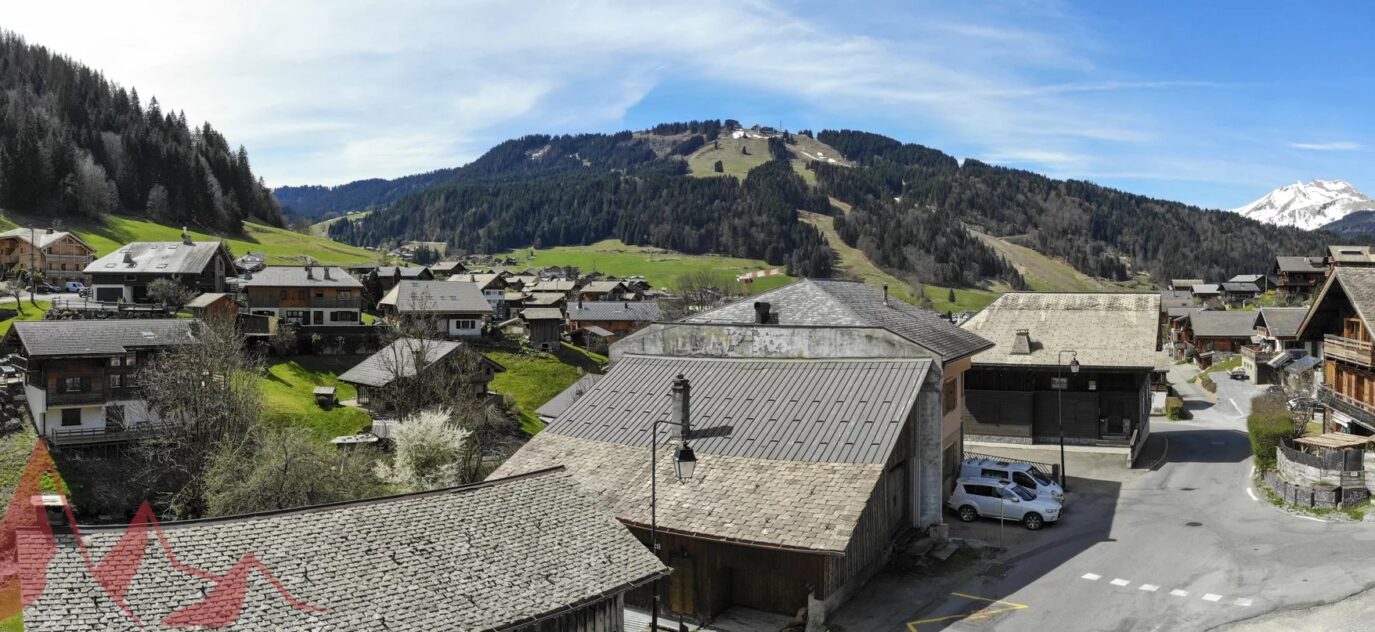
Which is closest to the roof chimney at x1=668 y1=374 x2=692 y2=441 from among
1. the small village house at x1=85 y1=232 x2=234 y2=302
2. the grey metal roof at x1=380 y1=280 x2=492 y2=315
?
the grey metal roof at x1=380 y1=280 x2=492 y2=315

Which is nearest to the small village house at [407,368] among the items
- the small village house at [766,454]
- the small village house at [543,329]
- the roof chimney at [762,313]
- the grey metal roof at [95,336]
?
the grey metal roof at [95,336]

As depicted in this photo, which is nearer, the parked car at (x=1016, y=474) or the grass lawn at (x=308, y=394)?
the parked car at (x=1016, y=474)

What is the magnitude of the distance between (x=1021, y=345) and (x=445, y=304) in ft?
225

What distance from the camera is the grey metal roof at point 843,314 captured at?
33.8 m

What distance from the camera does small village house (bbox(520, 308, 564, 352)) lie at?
103 meters

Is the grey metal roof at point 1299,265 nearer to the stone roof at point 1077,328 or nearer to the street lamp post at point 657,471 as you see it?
the stone roof at point 1077,328

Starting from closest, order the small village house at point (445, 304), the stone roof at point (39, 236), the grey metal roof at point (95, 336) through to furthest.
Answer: the grey metal roof at point (95, 336) < the small village house at point (445, 304) < the stone roof at point (39, 236)

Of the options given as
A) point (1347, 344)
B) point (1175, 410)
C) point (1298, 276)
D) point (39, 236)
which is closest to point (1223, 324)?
point (1298, 276)

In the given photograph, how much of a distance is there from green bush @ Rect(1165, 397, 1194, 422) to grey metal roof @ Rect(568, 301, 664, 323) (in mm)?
67501

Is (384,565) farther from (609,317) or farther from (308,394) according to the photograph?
(609,317)

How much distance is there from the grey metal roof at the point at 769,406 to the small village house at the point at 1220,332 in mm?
89451

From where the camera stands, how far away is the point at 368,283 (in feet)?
384

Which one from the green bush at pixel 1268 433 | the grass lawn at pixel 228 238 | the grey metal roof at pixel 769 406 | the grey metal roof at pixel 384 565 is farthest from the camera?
the grass lawn at pixel 228 238

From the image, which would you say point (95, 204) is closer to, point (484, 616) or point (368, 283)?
point (368, 283)
